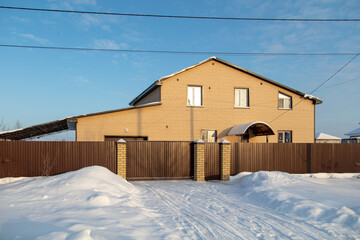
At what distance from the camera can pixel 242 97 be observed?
1708 centimetres

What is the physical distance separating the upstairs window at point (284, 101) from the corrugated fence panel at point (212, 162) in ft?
25.9

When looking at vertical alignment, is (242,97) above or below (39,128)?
above

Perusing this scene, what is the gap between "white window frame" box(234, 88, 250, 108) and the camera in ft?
55.6

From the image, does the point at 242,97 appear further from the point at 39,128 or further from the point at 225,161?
the point at 39,128

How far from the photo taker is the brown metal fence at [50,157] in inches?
408

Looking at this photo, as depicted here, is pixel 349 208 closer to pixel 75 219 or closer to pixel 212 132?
pixel 75 219

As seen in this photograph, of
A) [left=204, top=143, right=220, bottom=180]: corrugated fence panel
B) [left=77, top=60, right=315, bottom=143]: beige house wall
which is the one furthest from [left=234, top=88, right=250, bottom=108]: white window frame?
[left=204, top=143, right=220, bottom=180]: corrugated fence panel

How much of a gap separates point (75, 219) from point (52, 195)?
6.56 ft

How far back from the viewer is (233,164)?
12.7m

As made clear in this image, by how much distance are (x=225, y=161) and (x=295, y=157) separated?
4.19m

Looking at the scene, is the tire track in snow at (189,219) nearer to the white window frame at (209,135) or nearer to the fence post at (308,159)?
the white window frame at (209,135)

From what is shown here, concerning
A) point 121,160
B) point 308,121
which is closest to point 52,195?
point 121,160

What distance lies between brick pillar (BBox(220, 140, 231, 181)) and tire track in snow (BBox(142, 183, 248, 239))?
4611 millimetres

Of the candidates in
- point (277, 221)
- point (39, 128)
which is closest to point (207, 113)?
point (39, 128)
